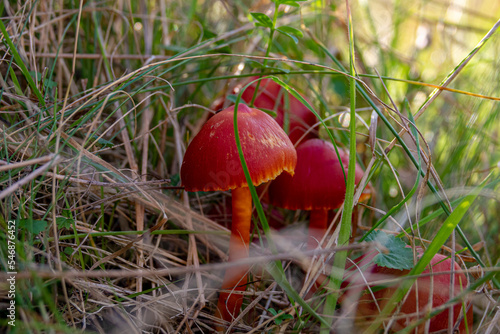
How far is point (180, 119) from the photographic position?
1.99 metres

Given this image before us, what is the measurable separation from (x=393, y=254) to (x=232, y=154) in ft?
2.01

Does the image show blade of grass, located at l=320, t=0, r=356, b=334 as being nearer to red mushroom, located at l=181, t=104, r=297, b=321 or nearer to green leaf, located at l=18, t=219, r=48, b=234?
red mushroom, located at l=181, t=104, r=297, b=321

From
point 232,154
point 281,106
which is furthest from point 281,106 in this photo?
point 232,154

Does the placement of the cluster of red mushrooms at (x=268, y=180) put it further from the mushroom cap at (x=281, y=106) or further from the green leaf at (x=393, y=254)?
the mushroom cap at (x=281, y=106)

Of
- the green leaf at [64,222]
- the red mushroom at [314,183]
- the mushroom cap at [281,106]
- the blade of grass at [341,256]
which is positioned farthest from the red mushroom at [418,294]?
the green leaf at [64,222]

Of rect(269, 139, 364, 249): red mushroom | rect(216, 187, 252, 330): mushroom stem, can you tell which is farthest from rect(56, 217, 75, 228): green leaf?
rect(269, 139, 364, 249): red mushroom

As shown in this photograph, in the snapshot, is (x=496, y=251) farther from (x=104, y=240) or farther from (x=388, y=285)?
(x=104, y=240)

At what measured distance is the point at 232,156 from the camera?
1.15 metres

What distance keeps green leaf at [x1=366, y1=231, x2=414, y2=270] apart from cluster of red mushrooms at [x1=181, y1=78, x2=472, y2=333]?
0.25 feet

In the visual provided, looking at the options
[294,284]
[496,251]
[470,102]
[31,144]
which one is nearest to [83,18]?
[31,144]

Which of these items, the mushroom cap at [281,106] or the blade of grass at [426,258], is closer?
the blade of grass at [426,258]

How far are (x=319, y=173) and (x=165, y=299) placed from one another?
0.77 m

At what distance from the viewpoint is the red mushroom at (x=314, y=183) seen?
1475 millimetres

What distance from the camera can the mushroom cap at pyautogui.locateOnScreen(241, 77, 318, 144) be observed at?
1.81 metres
